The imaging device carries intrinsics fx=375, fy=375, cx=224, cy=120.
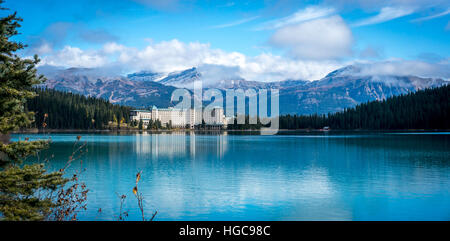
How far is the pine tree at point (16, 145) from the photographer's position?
401 inches

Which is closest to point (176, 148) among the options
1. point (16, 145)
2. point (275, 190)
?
point (275, 190)

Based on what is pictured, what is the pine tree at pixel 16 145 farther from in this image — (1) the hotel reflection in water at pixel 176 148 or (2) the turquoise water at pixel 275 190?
(1) the hotel reflection in water at pixel 176 148

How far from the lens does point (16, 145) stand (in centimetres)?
1051

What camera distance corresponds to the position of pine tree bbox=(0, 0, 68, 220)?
10195 millimetres

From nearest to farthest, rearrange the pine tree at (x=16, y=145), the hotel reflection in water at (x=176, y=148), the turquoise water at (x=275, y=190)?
the pine tree at (x=16, y=145) < the turquoise water at (x=275, y=190) < the hotel reflection in water at (x=176, y=148)

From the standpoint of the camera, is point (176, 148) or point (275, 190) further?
point (176, 148)

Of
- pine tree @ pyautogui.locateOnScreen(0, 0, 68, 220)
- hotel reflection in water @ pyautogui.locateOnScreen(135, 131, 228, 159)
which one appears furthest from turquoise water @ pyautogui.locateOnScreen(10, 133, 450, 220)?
hotel reflection in water @ pyautogui.locateOnScreen(135, 131, 228, 159)

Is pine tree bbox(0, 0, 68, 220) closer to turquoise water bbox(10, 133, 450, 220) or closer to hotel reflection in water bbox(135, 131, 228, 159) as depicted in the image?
turquoise water bbox(10, 133, 450, 220)

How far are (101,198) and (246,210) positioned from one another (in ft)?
31.9

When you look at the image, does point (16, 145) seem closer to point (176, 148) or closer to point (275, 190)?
point (275, 190)

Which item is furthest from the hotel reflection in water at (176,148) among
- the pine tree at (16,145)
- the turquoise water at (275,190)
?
the pine tree at (16,145)

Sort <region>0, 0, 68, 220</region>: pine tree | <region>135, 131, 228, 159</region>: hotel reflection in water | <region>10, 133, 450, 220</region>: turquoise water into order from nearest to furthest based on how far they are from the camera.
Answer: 1. <region>0, 0, 68, 220</region>: pine tree
2. <region>10, 133, 450, 220</region>: turquoise water
3. <region>135, 131, 228, 159</region>: hotel reflection in water
